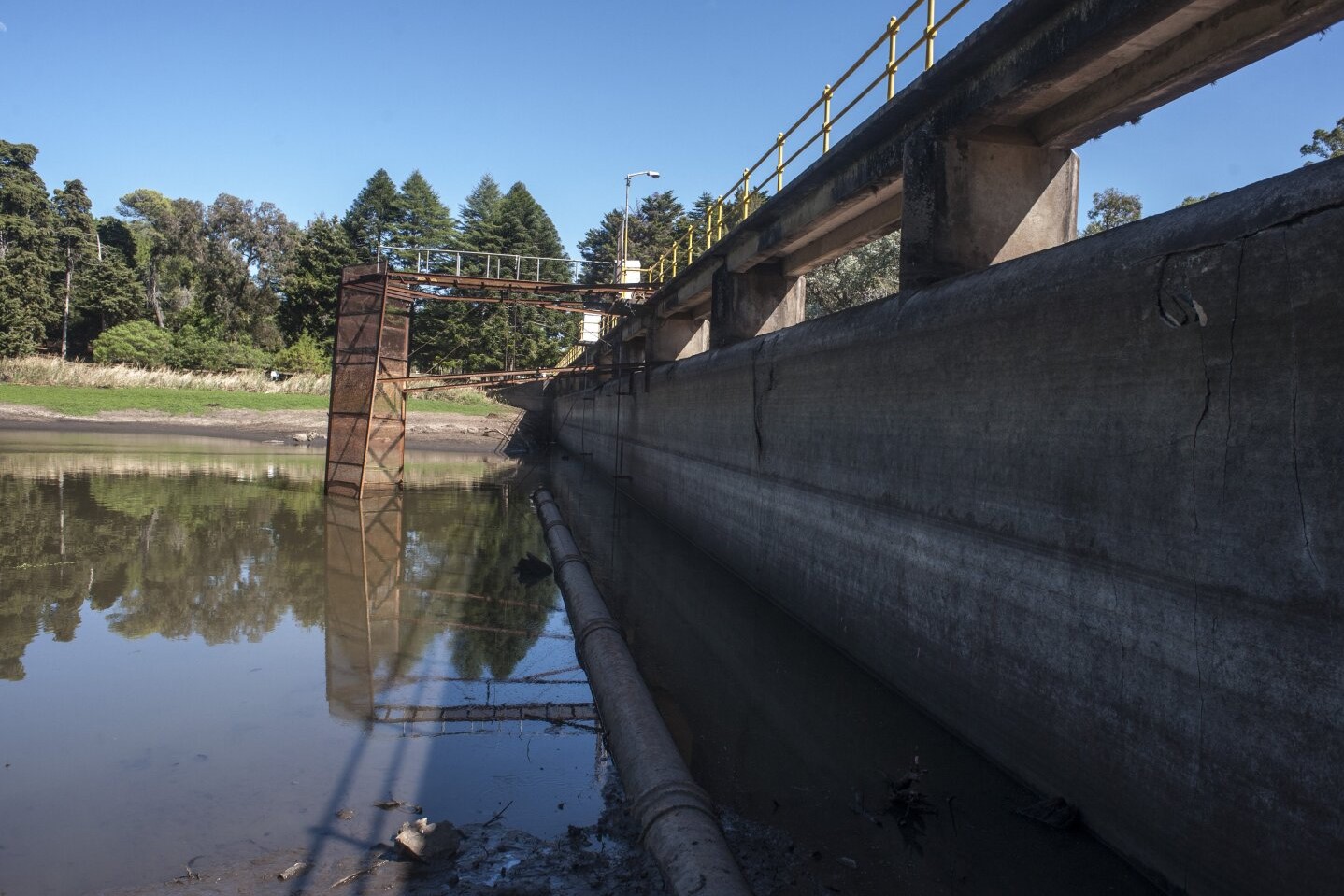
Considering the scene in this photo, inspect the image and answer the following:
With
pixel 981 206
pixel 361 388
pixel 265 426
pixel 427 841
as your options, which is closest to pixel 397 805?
pixel 427 841

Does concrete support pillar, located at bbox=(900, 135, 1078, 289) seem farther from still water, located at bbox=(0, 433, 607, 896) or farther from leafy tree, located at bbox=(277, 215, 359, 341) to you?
leafy tree, located at bbox=(277, 215, 359, 341)

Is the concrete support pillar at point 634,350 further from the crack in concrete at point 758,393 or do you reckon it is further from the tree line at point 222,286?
the tree line at point 222,286

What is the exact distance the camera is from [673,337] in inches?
849

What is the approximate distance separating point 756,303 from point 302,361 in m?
42.2

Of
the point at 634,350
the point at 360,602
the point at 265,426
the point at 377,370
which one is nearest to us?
the point at 360,602

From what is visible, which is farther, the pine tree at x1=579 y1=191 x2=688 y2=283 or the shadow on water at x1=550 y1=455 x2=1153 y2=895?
the pine tree at x1=579 y1=191 x2=688 y2=283

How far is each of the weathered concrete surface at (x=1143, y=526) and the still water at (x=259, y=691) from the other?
8.77 feet

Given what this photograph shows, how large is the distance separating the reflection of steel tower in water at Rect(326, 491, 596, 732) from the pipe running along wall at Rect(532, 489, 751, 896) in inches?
15.4

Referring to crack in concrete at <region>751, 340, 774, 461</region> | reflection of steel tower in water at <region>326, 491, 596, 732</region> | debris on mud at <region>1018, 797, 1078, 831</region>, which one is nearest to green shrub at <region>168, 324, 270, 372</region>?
reflection of steel tower in water at <region>326, 491, 596, 732</region>

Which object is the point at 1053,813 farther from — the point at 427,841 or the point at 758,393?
the point at 758,393

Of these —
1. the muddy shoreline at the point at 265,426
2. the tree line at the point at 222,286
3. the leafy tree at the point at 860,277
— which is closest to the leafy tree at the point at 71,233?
the tree line at the point at 222,286

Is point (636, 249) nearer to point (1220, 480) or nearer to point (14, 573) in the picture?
point (14, 573)

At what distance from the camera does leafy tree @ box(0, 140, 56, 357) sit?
45.0 meters

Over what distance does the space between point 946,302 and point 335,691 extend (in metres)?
5.74
